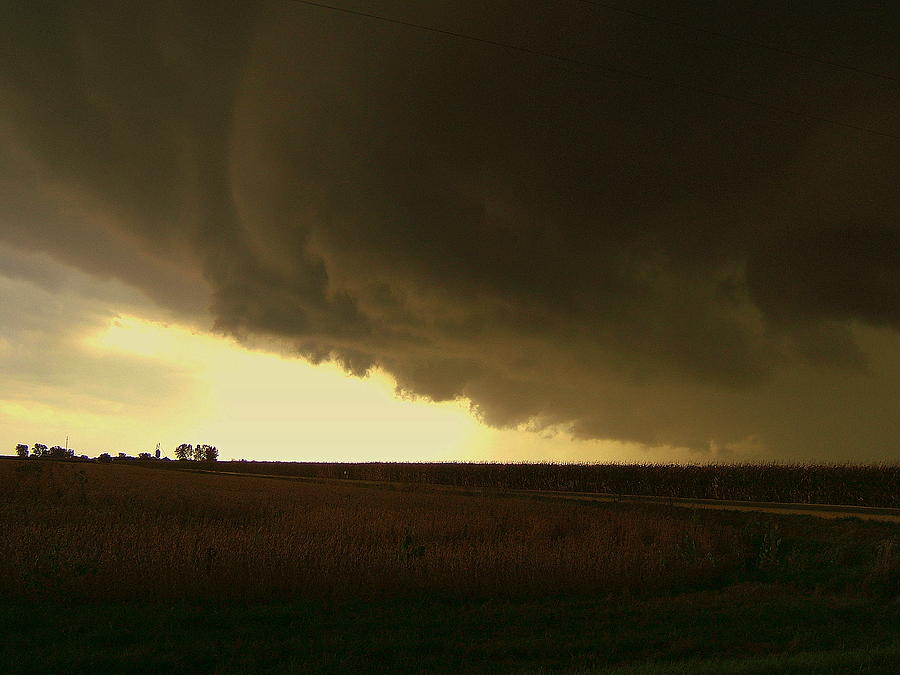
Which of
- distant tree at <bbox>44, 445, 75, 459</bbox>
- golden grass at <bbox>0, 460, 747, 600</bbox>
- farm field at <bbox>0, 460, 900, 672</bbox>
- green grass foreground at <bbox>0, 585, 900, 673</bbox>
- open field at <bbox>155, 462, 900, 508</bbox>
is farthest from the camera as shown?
distant tree at <bbox>44, 445, 75, 459</bbox>

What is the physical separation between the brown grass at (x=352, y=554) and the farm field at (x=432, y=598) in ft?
0.20

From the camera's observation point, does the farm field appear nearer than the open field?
Yes

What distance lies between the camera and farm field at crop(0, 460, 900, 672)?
9.10 m

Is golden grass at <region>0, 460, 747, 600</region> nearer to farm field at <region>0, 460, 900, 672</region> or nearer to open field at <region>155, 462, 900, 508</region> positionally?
farm field at <region>0, 460, 900, 672</region>

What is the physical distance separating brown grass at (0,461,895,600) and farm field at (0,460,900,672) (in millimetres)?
60

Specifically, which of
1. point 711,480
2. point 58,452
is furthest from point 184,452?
point 711,480

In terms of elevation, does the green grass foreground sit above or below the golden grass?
below

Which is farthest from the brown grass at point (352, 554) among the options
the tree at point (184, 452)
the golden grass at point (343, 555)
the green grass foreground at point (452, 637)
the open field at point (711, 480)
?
the tree at point (184, 452)

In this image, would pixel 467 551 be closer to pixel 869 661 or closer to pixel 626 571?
pixel 626 571

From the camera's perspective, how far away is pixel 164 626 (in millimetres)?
10180

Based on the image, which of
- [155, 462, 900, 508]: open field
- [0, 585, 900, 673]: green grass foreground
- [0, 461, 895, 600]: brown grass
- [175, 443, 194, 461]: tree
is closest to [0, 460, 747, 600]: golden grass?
[0, 461, 895, 600]: brown grass

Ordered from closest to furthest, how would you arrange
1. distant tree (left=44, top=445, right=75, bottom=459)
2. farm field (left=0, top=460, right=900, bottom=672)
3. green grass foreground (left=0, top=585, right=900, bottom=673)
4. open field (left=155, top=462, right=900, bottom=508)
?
1. green grass foreground (left=0, top=585, right=900, bottom=673)
2. farm field (left=0, top=460, right=900, bottom=672)
3. open field (left=155, top=462, right=900, bottom=508)
4. distant tree (left=44, top=445, right=75, bottom=459)

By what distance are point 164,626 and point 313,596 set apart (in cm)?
283

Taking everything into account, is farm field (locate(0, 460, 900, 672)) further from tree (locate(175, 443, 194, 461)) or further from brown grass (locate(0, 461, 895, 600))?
tree (locate(175, 443, 194, 461))
